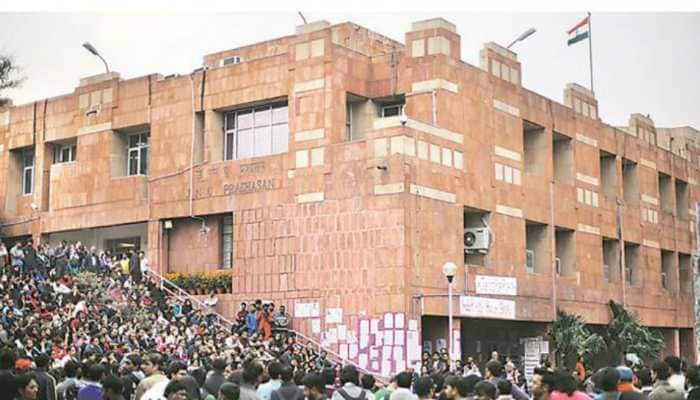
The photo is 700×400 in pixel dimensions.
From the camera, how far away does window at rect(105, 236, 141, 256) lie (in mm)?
38031

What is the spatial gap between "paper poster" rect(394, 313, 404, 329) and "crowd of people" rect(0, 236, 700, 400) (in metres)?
1.18

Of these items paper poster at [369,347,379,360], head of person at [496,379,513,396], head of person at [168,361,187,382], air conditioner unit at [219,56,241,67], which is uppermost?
air conditioner unit at [219,56,241,67]

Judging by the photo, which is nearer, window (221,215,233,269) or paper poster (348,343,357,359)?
paper poster (348,343,357,359)

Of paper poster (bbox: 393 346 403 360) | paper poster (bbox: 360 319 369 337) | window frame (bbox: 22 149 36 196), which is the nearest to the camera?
paper poster (bbox: 393 346 403 360)

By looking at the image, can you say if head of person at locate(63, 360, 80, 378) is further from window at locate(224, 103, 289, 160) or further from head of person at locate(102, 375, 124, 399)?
window at locate(224, 103, 289, 160)

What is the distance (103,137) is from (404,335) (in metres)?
14.7

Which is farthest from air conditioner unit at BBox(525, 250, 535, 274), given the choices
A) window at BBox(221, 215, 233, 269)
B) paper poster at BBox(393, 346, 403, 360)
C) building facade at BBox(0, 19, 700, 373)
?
window at BBox(221, 215, 233, 269)

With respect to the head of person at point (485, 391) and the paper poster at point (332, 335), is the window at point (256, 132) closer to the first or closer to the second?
the paper poster at point (332, 335)

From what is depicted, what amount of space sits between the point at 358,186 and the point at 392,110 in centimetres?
427

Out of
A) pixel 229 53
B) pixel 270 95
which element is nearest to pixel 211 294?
pixel 270 95

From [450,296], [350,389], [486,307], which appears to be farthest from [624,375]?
[486,307]

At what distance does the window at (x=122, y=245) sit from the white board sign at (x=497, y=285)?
12.7 metres

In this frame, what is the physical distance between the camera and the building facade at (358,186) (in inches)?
1201

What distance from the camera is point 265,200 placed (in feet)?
108
